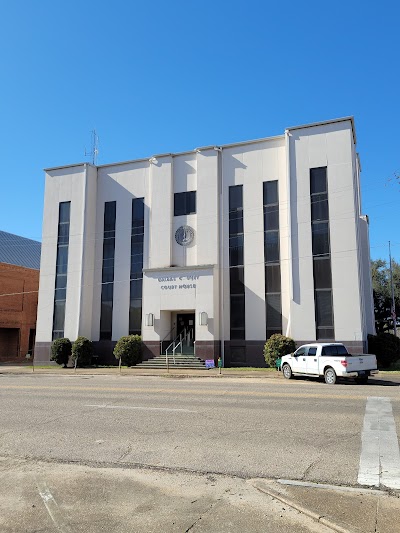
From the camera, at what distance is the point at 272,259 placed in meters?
29.6

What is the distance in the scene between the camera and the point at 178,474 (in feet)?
19.4

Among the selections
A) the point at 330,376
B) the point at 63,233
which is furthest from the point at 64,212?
the point at 330,376

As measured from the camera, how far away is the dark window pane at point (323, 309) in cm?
2709

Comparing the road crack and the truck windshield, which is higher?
the truck windshield

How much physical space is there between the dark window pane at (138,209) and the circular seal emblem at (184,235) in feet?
10.8

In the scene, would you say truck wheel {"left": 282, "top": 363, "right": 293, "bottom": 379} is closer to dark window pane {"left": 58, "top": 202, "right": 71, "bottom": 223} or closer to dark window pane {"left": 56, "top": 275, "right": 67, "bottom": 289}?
dark window pane {"left": 56, "top": 275, "right": 67, "bottom": 289}

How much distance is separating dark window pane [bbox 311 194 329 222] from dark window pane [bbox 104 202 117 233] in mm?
15152

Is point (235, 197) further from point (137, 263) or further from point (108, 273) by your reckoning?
point (108, 273)

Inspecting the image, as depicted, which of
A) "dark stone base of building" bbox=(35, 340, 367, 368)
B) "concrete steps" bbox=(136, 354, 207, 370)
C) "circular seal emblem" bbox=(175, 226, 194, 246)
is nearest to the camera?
"concrete steps" bbox=(136, 354, 207, 370)

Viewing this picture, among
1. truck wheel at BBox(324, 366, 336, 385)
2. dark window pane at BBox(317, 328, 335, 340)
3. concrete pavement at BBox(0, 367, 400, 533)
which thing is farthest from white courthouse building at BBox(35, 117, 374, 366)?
concrete pavement at BBox(0, 367, 400, 533)

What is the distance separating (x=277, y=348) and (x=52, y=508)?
22426 millimetres

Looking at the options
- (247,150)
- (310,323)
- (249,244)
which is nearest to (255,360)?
(310,323)

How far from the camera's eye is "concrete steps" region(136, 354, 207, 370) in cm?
2820

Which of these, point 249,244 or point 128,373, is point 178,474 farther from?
point 249,244
